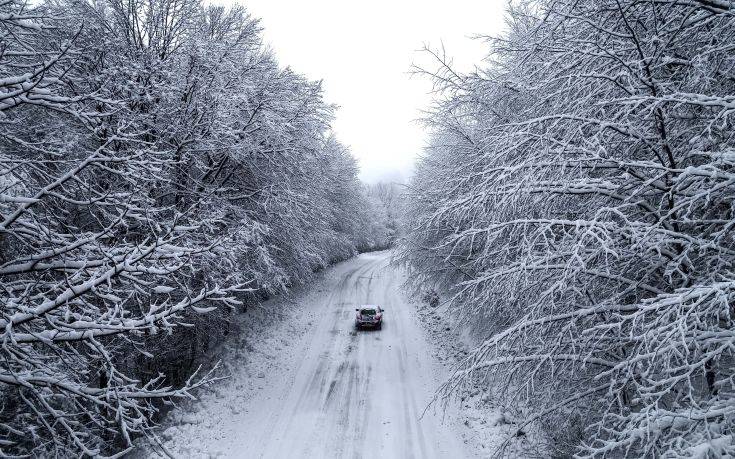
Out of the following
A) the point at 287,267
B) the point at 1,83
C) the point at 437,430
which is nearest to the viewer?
the point at 1,83

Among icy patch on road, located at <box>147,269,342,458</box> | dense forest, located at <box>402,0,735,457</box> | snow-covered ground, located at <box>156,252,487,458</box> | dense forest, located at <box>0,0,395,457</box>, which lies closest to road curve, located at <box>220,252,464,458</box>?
snow-covered ground, located at <box>156,252,487,458</box>

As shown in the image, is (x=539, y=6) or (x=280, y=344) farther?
(x=280, y=344)

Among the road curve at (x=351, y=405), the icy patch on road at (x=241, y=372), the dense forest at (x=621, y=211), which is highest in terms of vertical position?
the dense forest at (x=621, y=211)

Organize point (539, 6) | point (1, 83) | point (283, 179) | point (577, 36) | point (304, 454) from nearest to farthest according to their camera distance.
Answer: point (1, 83), point (577, 36), point (539, 6), point (304, 454), point (283, 179)

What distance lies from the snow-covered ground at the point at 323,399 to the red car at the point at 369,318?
40cm

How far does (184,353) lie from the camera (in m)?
11.8

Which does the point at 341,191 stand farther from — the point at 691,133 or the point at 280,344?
the point at 691,133

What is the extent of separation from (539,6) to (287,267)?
12.7 m

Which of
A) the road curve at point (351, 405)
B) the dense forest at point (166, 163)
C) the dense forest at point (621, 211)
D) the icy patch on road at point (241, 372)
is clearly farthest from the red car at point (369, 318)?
the dense forest at point (621, 211)

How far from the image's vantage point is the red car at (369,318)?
1792 cm

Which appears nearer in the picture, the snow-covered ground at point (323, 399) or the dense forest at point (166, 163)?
the dense forest at point (166, 163)

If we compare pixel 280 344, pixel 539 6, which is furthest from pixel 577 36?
pixel 280 344

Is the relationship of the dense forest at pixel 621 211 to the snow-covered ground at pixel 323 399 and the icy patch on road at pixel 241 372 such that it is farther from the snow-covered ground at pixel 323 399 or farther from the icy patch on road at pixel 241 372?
the icy patch on road at pixel 241 372

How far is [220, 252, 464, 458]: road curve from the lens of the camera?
910 cm
